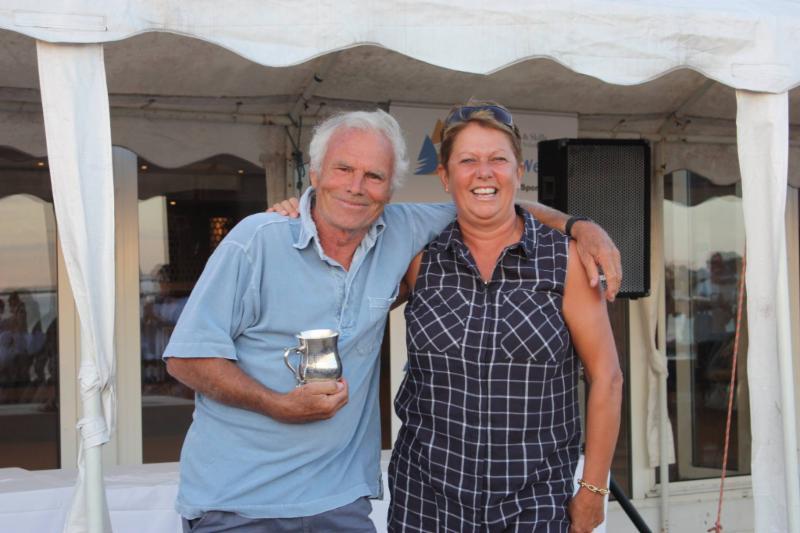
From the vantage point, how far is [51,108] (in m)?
2.65

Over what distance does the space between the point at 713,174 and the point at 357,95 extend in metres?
2.51

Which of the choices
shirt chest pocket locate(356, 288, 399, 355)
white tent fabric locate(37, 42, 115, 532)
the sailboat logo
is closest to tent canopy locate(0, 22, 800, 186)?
the sailboat logo

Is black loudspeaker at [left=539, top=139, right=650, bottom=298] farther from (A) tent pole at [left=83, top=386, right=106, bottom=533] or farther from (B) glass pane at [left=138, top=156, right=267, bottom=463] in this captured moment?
(A) tent pole at [left=83, top=386, right=106, bottom=533]

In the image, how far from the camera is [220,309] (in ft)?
6.15

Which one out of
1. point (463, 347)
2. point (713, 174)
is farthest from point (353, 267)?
point (713, 174)

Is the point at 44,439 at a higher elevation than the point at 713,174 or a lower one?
lower

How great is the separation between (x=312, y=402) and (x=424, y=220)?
610 mm

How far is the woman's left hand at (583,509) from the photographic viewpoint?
2031mm

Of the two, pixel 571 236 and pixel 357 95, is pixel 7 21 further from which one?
pixel 357 95

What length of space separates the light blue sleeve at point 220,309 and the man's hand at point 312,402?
15cm

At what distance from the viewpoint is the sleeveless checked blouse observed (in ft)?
6.32

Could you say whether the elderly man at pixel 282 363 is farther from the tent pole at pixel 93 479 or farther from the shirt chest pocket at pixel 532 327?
the tent pole at pixel 93 479

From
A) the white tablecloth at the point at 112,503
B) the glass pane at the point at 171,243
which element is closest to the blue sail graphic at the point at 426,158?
the glass pane at the point at 171,243

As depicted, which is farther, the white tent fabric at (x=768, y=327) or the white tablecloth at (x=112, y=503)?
the white tent fabric at (x=768, y=327)
